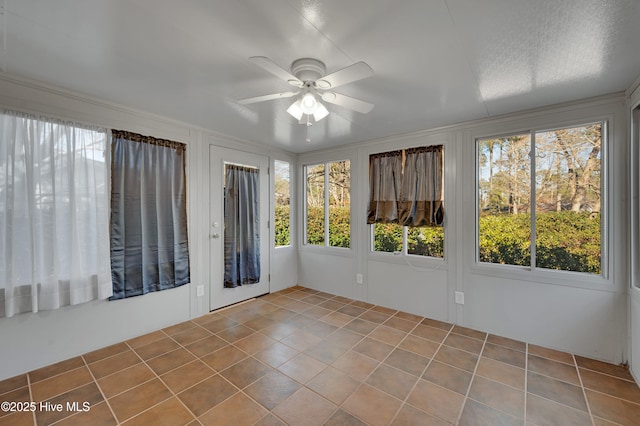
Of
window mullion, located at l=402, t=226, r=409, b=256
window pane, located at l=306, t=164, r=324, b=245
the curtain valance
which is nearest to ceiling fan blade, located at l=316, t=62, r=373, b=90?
the curtain valance

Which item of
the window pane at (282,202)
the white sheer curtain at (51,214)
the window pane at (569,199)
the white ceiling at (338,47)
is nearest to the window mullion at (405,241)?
the window pane at (569,199)

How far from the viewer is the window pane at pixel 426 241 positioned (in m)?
3.33

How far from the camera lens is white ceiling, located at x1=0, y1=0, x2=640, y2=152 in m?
1.36

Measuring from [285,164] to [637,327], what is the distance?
421 centimetres

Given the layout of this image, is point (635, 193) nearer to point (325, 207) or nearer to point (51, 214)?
point (325, 207)

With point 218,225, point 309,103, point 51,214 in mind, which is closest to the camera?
point 309,103

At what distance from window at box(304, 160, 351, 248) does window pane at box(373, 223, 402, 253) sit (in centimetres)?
43

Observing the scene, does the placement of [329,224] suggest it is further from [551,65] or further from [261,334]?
[551,65]

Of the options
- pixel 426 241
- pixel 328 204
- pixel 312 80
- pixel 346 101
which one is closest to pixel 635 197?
pixel 426 241

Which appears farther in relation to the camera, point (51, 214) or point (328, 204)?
point (328, 204)

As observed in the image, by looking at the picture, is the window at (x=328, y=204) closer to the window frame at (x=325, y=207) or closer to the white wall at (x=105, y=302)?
the window frame at (x=325, y=207)

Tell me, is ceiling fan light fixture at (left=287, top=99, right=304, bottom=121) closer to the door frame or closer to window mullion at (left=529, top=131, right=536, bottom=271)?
the door frame

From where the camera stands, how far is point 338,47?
5.43ft

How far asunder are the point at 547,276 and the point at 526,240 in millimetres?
379
